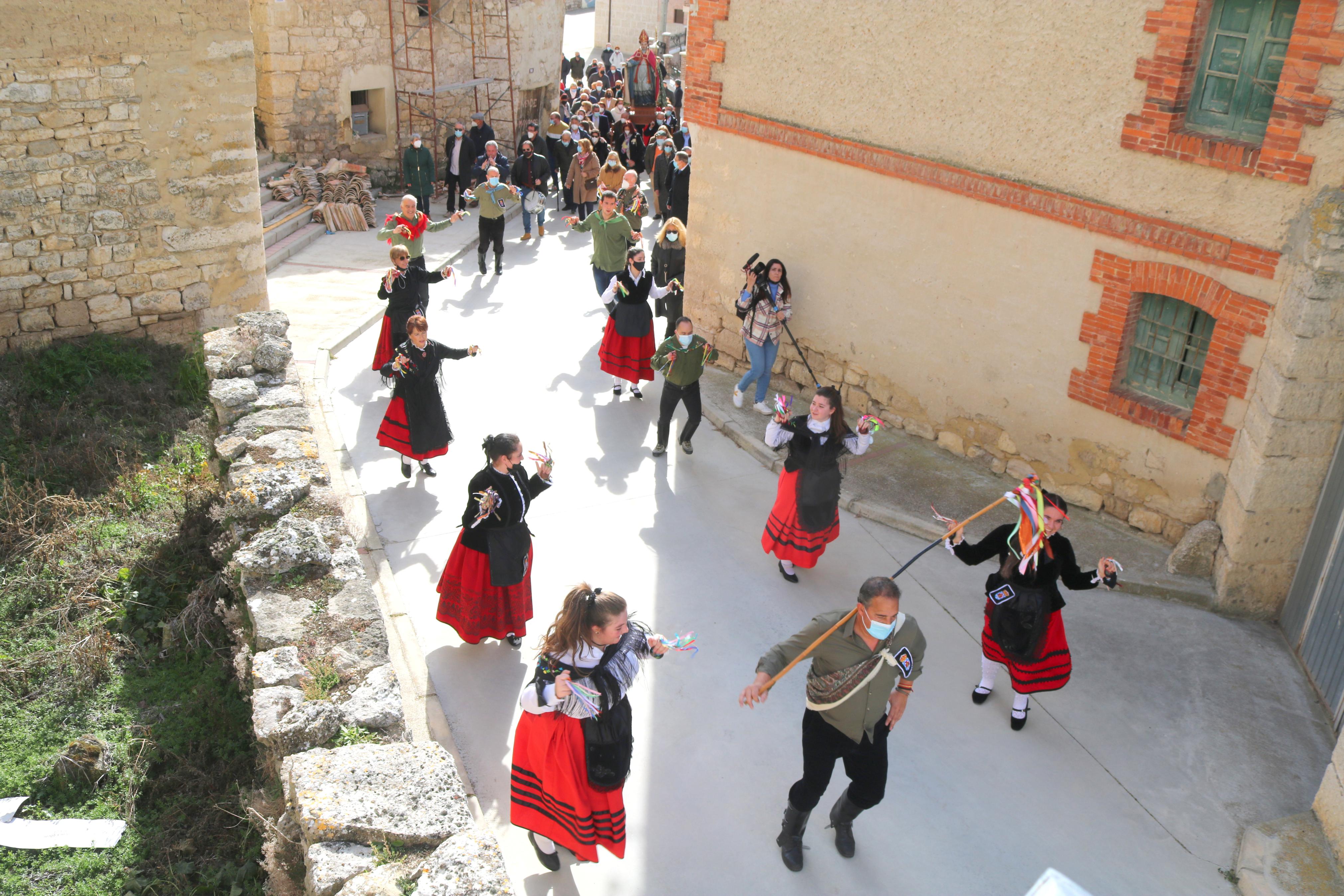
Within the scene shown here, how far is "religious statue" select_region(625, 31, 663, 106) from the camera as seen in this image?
24.0 meters

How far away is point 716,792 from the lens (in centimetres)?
561

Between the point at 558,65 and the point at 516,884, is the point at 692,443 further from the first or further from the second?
the point at 558,65

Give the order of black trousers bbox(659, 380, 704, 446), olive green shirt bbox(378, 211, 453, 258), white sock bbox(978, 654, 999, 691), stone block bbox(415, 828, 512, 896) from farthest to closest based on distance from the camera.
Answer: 1. olive green shirt bbox(378, 211, 453, 258)
2. black trousers bbox(659, 380, 704, 446)
3. white sock bbox(978, 654, 999, 691)
4. stone block bbox(415, 828, 512, 896)

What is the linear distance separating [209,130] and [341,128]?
25.2 feet

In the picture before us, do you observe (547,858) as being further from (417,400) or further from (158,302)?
(158,302)

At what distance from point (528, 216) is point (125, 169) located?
7.19m

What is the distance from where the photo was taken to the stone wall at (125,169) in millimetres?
9141

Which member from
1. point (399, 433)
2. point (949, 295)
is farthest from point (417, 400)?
point (949, 295)

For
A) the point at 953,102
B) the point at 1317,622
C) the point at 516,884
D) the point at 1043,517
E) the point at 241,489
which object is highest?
the point at 953,102

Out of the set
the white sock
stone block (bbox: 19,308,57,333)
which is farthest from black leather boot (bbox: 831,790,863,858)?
stone block (bbox: 19,308,57,333)

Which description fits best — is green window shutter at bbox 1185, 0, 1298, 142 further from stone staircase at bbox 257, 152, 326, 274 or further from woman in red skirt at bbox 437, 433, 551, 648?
stone staircase at bbox 257, 152, 326, 274

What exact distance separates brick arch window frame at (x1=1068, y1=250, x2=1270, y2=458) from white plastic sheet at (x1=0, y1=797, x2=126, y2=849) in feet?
22.4

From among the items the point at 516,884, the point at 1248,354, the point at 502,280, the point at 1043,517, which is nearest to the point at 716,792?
the point at 516,884

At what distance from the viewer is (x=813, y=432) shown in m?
7.02
